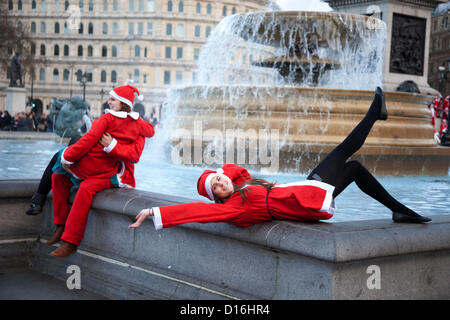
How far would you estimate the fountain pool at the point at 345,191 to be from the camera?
4.77m

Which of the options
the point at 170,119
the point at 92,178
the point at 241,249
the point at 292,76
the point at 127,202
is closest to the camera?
the point at 241,249

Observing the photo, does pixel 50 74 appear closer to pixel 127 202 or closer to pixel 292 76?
pixel 292 76

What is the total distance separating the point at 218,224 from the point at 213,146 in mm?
5255

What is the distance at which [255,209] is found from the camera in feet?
10.0

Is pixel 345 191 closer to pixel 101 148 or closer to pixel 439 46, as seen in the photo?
pixel 101 148

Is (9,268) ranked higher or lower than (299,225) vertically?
lower

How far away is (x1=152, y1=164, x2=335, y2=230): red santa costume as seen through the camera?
307 cm

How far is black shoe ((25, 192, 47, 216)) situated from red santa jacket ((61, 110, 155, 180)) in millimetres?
408

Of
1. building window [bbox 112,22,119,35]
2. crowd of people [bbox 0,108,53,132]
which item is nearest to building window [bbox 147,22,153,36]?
building window [bbox 112,22,119,35]

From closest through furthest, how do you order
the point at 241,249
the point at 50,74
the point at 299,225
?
1. the point at 299,225
2. the point at 241,249
3. the point at 50,74

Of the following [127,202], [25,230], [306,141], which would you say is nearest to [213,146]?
[306,141]

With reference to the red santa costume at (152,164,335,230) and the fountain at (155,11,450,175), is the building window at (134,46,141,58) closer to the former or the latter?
the fountain at (155,11,450,175)

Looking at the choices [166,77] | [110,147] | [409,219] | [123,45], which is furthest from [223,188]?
[123,45]

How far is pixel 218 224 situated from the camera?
3195 mm
